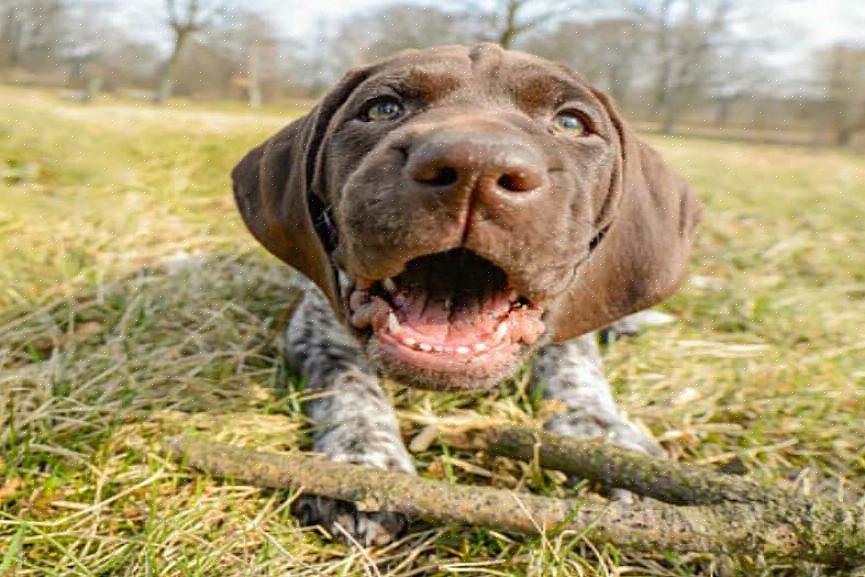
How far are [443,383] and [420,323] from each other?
0.20m

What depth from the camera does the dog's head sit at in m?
1.76

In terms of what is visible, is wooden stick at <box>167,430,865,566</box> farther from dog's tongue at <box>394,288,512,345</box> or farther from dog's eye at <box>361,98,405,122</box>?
dog's eye at <box>361,98,405,122</box>

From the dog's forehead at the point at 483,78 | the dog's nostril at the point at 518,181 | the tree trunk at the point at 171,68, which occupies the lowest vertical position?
the tree trunk at the point at 171,68

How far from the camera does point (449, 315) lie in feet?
7.09

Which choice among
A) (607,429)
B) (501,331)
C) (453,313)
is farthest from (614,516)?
(607,429)

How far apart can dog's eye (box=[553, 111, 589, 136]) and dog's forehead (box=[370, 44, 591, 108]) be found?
56 mm

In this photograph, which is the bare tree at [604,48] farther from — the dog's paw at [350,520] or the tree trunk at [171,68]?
the dog's paw at [350,520]

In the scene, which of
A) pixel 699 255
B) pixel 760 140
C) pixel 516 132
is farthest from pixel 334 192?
pixel 760 140

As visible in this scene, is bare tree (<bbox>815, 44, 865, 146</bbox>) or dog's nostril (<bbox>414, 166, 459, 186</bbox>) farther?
bare tree (<bbox>815, 44, 865, 146</bbox>)

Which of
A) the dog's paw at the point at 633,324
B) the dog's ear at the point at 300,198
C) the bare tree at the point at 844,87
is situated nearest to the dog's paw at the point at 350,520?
the dog's ear at the point at 300,198

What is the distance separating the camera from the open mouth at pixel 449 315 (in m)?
2.06

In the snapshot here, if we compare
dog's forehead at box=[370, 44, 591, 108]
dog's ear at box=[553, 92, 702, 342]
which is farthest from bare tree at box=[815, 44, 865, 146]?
dog's forehead at box=[370, 44, 591, 108]

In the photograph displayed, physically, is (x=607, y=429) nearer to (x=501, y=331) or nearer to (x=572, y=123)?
(x=501, y=331)

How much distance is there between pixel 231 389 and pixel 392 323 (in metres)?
1.10
